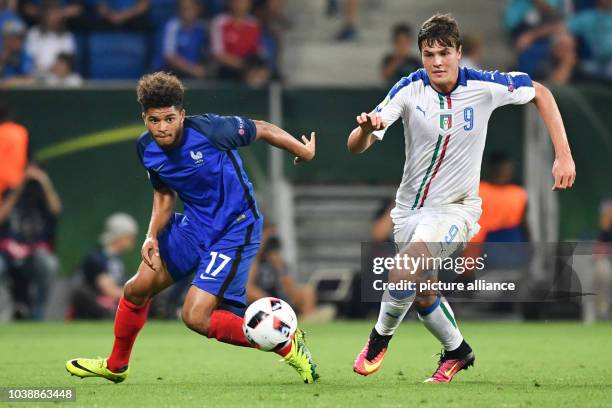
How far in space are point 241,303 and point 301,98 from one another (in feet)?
25.6

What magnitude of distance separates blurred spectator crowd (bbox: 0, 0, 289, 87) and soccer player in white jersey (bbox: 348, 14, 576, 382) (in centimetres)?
810

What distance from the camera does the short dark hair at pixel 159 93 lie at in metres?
7.64

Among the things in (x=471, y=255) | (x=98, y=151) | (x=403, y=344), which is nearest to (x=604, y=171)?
(x=471, y=255)

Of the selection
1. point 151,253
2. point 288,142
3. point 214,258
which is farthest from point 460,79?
point 151,253

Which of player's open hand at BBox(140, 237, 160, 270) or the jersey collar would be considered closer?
player's open hand at BBox(140, 237, 160, 270)

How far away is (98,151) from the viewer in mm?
15672

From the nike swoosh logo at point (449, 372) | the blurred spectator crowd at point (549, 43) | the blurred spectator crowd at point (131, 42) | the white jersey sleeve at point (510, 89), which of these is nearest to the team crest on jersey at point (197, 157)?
the white jersey sleeve at point (510, 89)

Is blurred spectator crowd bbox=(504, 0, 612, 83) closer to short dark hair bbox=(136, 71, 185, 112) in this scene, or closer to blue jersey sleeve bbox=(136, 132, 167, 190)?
blue jersey sleeve bbox=(136, 132, 167, 190)

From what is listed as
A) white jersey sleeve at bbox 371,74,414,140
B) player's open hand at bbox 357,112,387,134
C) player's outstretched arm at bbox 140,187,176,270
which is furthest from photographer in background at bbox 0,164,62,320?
player's open hand at bbox 357,112,387,134

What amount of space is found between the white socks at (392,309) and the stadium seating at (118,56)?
9.19m

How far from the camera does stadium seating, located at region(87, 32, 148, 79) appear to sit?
16.9 meters

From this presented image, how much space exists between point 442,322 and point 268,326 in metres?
1.32

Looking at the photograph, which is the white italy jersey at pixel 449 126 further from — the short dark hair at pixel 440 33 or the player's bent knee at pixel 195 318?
the player's bent knee at pixel 195 318

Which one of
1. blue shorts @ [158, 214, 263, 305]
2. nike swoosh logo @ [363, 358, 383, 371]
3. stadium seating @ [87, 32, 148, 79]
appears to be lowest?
nike swoosh logo @ [363, 358, 383, 371]
